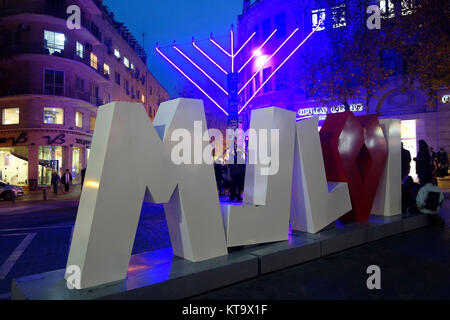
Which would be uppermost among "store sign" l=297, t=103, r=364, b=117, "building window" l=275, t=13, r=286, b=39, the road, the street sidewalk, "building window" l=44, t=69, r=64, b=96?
"building window" l=275, t=13, r=286, b=39

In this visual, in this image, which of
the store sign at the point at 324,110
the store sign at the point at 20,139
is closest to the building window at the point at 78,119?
the store sign at the point at 20,139

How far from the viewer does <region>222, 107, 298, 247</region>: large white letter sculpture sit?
164 inches

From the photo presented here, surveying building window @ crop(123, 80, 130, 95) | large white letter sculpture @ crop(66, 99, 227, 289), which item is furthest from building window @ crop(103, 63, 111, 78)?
large white letter sculpture @ crop(66, 99, 227, 289)

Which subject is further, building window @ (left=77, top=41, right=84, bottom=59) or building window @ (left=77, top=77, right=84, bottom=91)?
building window @ (left=77, top=41, right=84, bottom=59)

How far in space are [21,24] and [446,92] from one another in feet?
96.4

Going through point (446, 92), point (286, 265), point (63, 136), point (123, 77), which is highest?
point (123, 77)

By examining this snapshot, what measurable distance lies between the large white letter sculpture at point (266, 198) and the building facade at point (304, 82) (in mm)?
13995

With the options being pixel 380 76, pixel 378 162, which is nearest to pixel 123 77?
pixel 380 76

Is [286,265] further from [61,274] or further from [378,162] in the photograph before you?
[378,162]

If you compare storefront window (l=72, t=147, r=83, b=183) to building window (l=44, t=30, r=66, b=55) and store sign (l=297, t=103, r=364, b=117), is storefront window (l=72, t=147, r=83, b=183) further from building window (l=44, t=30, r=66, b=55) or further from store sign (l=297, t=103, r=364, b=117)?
store sign (l=297, t=103, r=364, b=117)

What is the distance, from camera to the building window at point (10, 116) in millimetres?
23688

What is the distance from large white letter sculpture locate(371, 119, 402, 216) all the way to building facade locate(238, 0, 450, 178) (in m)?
11.3

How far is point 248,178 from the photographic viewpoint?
4.67 metres

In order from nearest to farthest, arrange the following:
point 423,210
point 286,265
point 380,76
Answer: point 286,265, point 423,210, point 380,76
